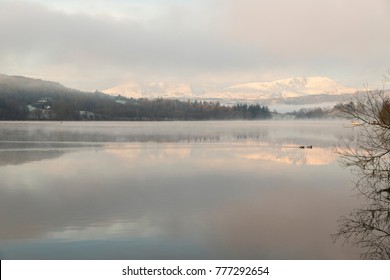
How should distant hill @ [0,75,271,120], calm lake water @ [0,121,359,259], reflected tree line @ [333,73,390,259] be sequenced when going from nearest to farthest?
calm lake water @ [0,121,359,259]
reflected tree line @ [333,73,390,259]
distant hill @ [0,75,271,120]

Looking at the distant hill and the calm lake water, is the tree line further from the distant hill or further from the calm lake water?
the calm lake water

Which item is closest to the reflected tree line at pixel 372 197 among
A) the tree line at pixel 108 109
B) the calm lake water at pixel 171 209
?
the calm lake water at pixel 171 209

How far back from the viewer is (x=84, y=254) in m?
5.77

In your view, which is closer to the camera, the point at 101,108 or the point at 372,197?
the point at 372,197

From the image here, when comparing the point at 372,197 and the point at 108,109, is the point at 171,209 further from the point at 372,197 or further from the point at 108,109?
the point at 108,109

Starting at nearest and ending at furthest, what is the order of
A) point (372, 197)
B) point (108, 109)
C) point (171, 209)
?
point (171, 209) < point (372, 197) < point (108, 109)

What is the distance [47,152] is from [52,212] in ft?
37.4

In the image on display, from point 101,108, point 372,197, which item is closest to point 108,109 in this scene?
point 101,108

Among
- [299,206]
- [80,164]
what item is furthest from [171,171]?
[299,206]

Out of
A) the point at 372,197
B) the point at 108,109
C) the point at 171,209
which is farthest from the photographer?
the point at 108,109

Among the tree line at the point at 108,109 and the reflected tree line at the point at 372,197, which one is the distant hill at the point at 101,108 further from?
the reflected tree line at the point at 372,197

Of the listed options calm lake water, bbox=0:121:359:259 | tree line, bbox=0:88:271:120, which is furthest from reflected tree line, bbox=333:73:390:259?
tree line, bbox=0:88:271:120
